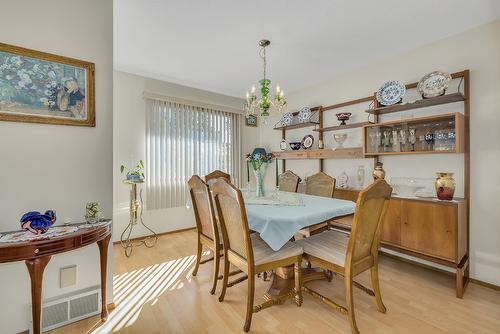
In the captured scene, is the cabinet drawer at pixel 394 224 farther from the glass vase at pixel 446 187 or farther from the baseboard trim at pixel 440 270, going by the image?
the baseboard trim at pixel 440 270

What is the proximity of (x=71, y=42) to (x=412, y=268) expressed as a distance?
3880mm

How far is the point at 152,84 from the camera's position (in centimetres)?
359

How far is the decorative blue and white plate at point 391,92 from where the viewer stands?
2594 millimetres

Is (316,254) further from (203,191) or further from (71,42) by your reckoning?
(71,42)

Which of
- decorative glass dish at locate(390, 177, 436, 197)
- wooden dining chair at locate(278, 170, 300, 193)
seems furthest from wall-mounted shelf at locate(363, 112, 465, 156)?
wooden dining chair at locate(278, 170, 300, 193)

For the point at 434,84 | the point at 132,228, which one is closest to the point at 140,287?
the point at 132,228

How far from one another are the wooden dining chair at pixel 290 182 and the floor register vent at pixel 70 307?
7.90ft

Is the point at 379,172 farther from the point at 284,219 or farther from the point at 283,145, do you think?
the point at 283,145

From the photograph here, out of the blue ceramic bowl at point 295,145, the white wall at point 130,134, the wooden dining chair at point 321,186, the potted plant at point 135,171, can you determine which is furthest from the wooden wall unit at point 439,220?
the white wall at point 130,134

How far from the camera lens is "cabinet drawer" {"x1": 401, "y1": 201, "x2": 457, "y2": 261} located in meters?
2.02

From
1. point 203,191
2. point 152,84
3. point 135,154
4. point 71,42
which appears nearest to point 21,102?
point 71,42

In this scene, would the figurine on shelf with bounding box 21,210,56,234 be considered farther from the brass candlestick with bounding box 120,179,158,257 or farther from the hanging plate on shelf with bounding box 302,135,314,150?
the hanging plate on shelf with bounding box 302,135,314,150

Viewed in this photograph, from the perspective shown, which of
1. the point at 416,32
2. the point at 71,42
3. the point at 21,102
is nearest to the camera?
the point at 21,102

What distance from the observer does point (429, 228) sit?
2.13 m
